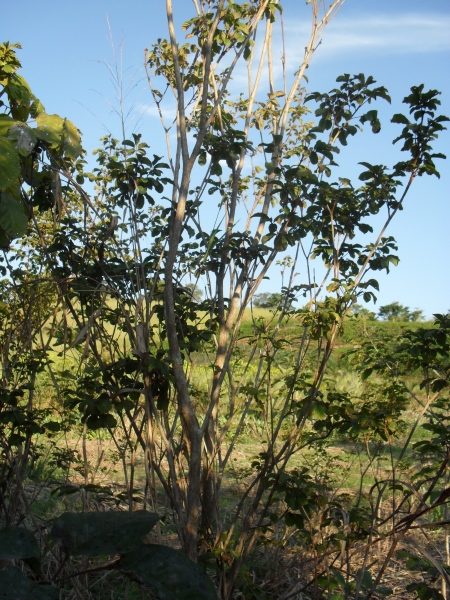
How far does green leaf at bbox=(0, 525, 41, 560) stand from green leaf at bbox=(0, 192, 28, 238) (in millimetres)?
986

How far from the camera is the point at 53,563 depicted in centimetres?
277

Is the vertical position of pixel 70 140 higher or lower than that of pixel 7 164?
higher

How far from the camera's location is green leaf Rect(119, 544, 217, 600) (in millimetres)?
1366

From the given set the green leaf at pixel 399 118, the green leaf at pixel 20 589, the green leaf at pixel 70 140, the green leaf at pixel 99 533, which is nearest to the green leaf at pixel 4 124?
the green leaf at pixel 70 140

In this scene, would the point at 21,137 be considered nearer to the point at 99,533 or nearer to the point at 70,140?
the point at 70,140

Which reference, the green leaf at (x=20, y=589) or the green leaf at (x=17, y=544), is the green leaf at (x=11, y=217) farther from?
the green leaf at (x=20, y=589)

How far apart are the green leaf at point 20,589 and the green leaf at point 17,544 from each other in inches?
1.6

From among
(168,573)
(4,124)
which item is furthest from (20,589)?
(4,124)

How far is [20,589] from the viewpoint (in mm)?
1256

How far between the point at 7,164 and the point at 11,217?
23 cm

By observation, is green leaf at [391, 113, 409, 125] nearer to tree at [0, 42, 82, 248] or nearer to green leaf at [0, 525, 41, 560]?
tree at [0, 42, 82, 248]

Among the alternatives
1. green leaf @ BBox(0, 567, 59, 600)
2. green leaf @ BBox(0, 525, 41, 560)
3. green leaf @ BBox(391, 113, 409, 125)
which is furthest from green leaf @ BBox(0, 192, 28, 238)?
green leaf @ BBox(391, 113, 409, 125)

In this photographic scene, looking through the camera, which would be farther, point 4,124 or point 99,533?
point 4,124

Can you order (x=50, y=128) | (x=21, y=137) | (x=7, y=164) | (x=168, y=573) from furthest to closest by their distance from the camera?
(x=50, y=128) → (x=21, y=137) → (x=7, y=164) → (x=168, y=573)
